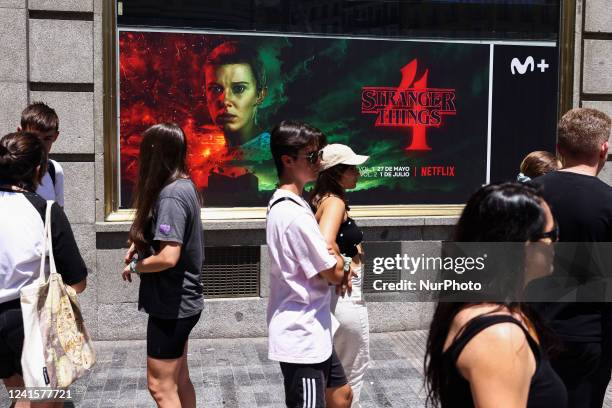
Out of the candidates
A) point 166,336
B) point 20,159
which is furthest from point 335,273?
point 20,159

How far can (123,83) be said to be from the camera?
693 centimetres

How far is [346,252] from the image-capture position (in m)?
4.32

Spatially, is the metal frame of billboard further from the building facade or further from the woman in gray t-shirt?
the woman in gray t-shirt

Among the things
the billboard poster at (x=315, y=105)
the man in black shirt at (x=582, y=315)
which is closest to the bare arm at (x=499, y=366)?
the man in black shirt at (x=582, y=315)

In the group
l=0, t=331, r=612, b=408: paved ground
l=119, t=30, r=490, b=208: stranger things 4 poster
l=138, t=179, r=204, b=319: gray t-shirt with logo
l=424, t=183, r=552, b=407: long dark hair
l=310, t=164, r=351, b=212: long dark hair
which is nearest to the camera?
l=424, t=183, r=552, b=407: long dark hair

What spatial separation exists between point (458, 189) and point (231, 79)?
8.29 ft

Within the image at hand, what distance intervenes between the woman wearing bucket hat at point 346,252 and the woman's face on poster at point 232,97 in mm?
2885

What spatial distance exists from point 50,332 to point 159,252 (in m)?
0.66

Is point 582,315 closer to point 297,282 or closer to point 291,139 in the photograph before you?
→ point 297,282

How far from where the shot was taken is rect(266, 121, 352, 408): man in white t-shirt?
358 cm

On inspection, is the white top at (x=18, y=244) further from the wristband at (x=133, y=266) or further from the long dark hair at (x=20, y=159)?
the wristband at (x=133, y=266)

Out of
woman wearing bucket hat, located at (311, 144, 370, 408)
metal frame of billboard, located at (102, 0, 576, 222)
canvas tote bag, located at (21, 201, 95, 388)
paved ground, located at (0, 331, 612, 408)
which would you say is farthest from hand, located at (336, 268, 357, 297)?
metal frame of billboard, located at (102, 0, 576, 222)

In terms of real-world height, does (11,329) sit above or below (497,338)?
below

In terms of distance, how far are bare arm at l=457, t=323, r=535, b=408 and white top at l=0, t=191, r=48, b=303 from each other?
242cm
